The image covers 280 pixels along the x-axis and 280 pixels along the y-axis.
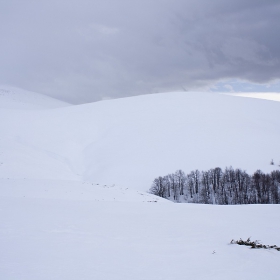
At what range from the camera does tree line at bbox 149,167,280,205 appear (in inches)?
2233

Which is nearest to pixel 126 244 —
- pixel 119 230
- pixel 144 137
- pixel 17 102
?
pixel 119 230

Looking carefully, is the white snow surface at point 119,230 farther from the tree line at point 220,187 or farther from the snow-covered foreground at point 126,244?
the tree line at point 220,187

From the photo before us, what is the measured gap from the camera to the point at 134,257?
8.85 m

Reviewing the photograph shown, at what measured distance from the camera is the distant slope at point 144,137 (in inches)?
2418

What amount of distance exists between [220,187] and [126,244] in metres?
55.4

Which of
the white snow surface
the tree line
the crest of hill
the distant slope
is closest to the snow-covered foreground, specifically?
the white snow surface

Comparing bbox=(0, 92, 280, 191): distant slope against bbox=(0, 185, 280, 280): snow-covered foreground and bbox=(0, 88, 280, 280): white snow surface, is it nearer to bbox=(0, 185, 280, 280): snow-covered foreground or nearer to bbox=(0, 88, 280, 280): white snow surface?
bbox=(0, 88, 280, 280): white snow surface

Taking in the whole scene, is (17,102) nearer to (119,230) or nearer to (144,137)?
(144,137)

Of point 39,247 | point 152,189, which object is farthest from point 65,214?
point 152,189

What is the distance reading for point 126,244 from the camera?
10203mm

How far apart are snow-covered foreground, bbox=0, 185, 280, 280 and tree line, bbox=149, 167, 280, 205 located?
4256 centimetres

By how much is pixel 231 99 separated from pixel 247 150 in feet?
140

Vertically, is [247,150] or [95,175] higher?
[247,150]

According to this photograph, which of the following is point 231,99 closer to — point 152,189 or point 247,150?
point 247,150
